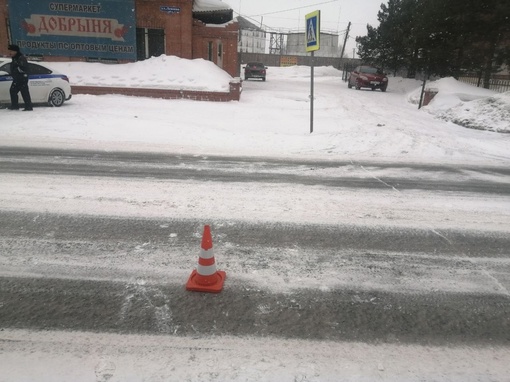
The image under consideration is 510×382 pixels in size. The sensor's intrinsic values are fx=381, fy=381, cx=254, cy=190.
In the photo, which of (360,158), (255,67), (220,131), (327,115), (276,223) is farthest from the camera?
(255,67)

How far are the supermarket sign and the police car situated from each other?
7.74 metres

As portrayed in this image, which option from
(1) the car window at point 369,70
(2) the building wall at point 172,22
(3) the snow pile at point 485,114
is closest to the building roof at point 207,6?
(2) the building wall at point 172,22

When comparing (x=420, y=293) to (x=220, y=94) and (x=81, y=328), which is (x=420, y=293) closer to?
(x=81, y=328)

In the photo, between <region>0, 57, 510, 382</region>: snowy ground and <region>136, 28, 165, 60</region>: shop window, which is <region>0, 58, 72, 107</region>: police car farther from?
<region>136, 28, 165, 60</region>: shop window

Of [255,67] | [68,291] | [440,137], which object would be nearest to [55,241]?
[68,291]

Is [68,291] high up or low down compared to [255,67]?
down

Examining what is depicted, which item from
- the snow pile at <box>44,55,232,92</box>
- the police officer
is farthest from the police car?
the snow pile at <box>44,55,232,92</box>

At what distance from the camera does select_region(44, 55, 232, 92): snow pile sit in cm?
1658

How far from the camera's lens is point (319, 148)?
31.2 ft

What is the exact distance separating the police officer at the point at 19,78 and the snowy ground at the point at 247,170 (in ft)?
2.17

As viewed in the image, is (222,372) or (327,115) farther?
(327,115)

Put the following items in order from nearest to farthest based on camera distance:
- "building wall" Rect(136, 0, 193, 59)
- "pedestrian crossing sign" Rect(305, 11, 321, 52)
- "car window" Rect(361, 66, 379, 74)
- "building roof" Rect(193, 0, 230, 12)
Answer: "pedestrian crossing sign" Rect(305, 11, 321, 52)
"building wall" Rect(136, 0, 193, 59)
"building roof" Rect(193, 0, 230, 12)
"car window" Rect(361, 66, 379, 74)

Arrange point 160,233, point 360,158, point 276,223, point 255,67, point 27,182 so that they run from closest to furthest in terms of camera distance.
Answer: point 160,233 → point 276,223 → point 27,182 → point 360,158 → point 255,67

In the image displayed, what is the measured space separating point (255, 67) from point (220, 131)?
24.0 m
